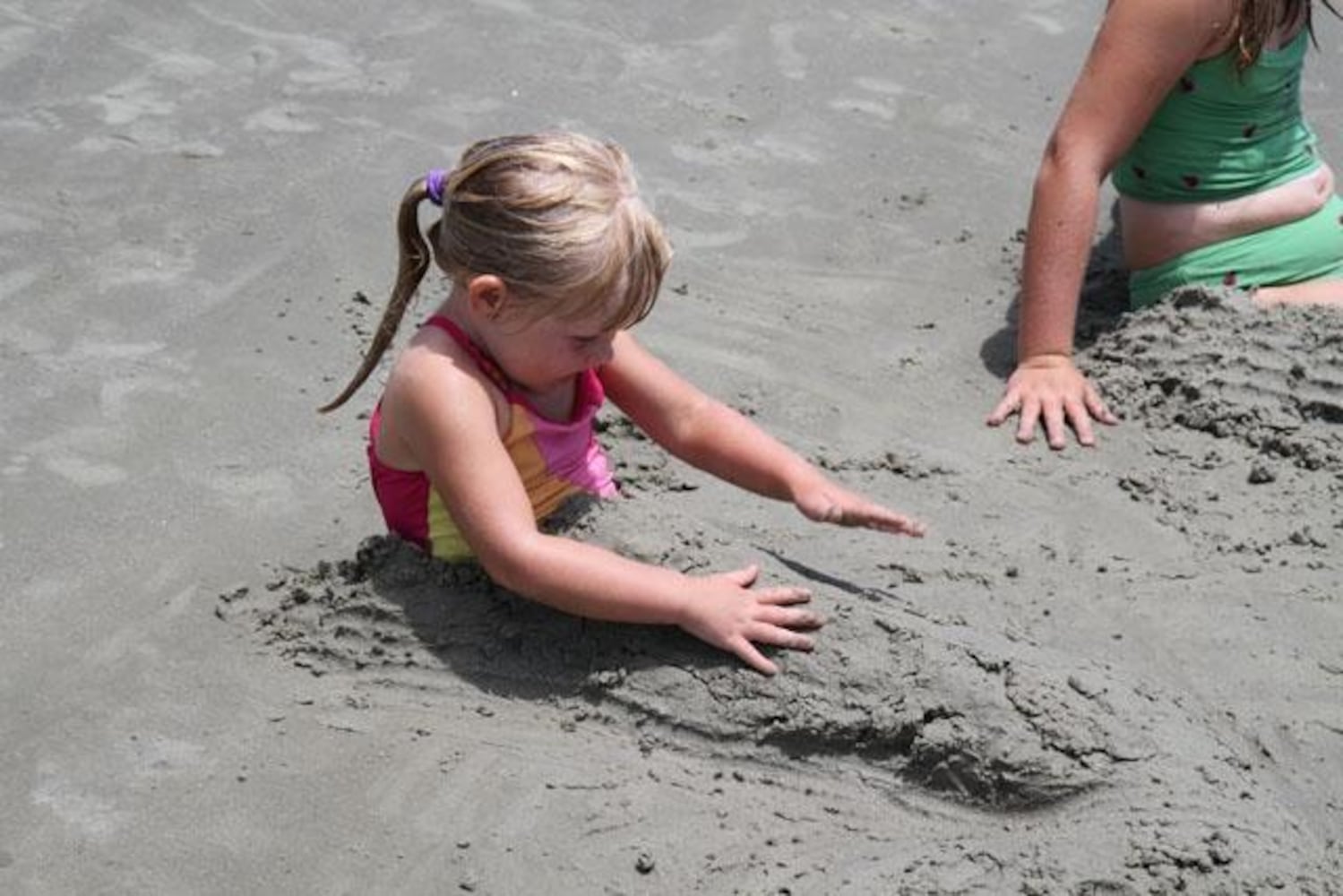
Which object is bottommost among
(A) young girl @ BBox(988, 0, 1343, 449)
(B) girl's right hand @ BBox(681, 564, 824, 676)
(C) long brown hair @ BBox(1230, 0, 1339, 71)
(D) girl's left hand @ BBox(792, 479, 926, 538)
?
(B) girl's right hand @ BBox(681, 564, 824, 676)

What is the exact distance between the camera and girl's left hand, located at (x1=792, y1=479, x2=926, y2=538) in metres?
3.15

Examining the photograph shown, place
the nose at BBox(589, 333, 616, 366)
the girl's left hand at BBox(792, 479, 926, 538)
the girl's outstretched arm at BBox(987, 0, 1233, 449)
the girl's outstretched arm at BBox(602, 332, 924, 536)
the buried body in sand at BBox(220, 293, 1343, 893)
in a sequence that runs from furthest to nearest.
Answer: the girl's outstretched arm at BBox(987, 0, 1233, 449)
the girl's outstretched arm at BBox(602, 332, 924, 536)
the girl's left hand at BBox(792, 479, 926, 538)
the nose at BBox(589, 333, 616, 366)
the buried body in sand at BBox(220, 293, 1343, 893)

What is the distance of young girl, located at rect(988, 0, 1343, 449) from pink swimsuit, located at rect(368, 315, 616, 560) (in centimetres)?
103

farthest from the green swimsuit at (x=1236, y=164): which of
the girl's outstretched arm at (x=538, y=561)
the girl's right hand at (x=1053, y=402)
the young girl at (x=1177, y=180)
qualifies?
the girl's outstretched arm at (x=538, y=561)

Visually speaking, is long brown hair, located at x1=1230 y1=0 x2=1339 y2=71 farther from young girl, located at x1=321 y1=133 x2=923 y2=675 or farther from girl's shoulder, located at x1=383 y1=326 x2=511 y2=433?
girl's shoulder, located at x1=383 y1=326 x2=511 y2=433

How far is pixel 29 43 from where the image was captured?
201 inches

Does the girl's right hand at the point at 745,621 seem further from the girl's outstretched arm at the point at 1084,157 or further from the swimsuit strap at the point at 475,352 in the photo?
the girl's outstretched arm at the point at 1084,157

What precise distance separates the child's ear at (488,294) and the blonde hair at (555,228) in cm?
1

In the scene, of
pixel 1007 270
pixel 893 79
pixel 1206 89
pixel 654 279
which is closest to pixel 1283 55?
pixel 1206 89

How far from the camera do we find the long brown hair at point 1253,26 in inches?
157

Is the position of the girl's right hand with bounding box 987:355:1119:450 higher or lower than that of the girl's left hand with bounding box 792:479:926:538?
lower

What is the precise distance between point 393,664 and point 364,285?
4.55 ft

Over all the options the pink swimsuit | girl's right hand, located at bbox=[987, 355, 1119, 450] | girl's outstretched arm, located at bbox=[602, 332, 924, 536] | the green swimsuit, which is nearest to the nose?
the pink swimsuit

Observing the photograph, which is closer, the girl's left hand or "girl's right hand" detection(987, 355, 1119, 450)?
the girl's left hand
